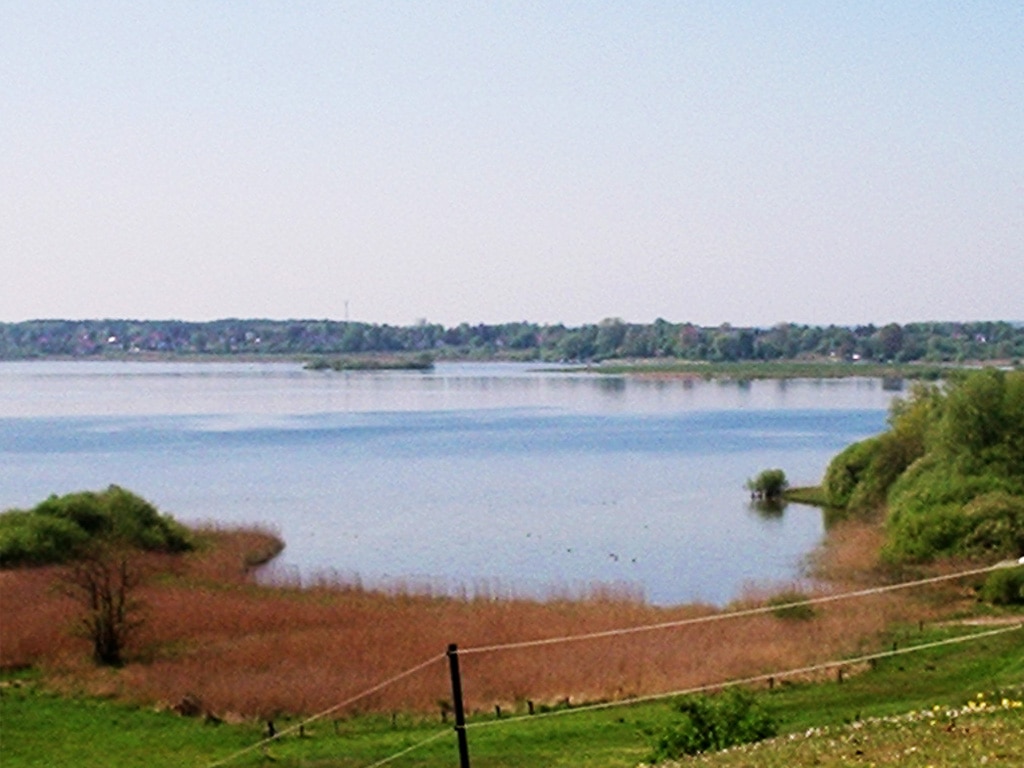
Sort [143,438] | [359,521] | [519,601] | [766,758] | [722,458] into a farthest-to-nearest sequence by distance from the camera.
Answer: [143,438] → [722,458] → [359,521] → [519,601] → [766,758]

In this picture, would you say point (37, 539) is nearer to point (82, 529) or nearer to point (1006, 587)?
point (82, 529)

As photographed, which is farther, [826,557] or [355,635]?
[826,557]

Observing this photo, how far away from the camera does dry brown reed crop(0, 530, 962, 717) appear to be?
109 feet

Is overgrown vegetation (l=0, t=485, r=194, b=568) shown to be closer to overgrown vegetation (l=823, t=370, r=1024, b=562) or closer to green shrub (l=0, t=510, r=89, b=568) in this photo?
green shrub (l=0, t=510, r=89, b=568)

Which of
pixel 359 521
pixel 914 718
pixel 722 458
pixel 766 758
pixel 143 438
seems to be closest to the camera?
pixel 766 758

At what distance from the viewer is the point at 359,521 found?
2704 inches

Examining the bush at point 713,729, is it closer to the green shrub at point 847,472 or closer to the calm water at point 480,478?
the calm water at point 480,478

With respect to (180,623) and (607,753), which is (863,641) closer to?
(607,753)

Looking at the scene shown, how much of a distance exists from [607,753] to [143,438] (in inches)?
3947

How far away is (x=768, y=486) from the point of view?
78.3 metres

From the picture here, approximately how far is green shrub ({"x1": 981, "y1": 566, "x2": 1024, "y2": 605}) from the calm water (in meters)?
8.86

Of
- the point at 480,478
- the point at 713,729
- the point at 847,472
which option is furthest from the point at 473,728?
the point at 480,478

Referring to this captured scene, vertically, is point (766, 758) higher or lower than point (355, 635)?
higher

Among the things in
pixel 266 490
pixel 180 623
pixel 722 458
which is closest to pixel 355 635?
pixel 180 623
